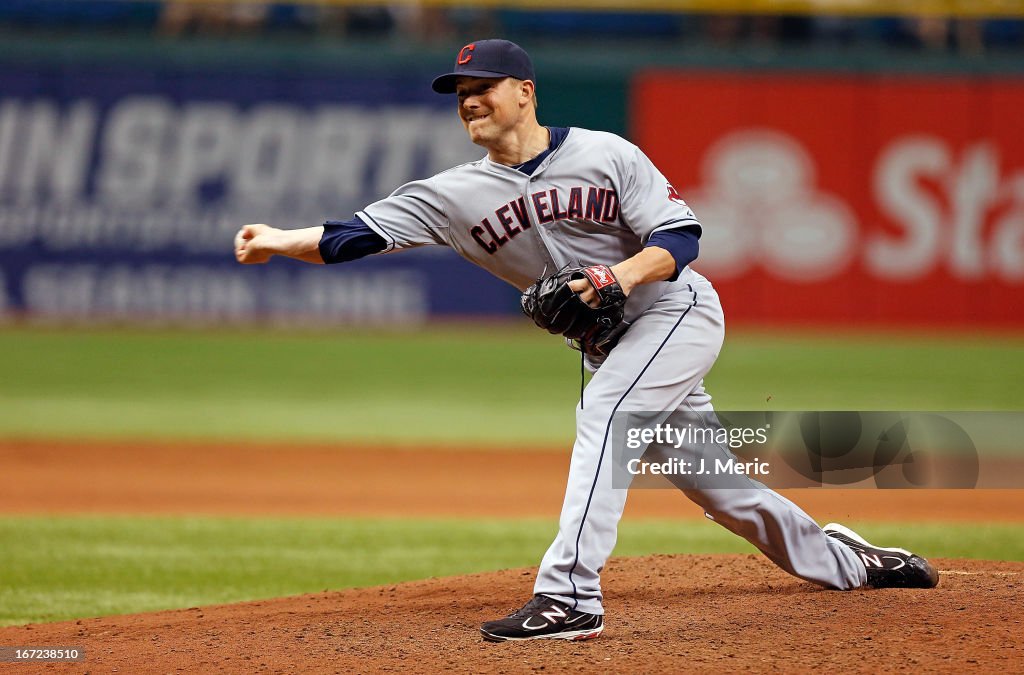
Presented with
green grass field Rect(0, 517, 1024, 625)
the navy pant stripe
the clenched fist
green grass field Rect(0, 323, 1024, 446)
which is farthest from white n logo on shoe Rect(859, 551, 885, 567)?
green grass field Rect(0, 323, 1024, 446)

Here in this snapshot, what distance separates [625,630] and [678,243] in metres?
1.16

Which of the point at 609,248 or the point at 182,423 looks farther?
the point at 182,423

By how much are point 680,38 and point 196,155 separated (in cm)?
628

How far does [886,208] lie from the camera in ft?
52.2

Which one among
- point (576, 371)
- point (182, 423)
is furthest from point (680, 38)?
point (182, 423)

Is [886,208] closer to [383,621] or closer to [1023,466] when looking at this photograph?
[1023,466]

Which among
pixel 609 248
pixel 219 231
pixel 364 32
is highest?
pixel 364 32

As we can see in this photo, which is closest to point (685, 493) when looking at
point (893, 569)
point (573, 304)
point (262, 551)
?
point (573, 304)

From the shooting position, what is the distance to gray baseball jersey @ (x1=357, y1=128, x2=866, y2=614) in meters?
3.78

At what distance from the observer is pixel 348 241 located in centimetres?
398

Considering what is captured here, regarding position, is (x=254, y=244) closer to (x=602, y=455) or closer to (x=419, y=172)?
(x=602, y=455)

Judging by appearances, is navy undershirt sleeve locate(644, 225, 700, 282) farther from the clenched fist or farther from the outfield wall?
the outfield wall

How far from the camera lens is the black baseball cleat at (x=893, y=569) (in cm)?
438

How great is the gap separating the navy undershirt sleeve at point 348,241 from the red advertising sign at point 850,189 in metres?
12.0
